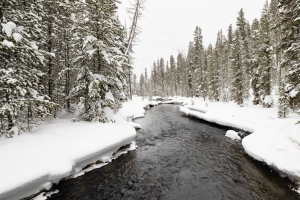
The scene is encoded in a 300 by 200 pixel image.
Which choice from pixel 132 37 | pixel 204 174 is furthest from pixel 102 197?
pixel 132 37

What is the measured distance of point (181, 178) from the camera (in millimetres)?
6848

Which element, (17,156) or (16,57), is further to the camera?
(16,57)

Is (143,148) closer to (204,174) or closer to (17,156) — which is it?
(204,174)

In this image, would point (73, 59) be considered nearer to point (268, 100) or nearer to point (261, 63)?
point (261, 63)

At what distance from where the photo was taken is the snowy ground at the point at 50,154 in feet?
16.0

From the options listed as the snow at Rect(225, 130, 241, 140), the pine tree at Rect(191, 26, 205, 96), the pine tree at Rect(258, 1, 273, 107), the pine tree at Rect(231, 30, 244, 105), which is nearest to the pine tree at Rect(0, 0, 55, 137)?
the snow at Rect(225, 130, 241, 140)

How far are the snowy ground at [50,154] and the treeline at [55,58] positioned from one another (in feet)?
4.44

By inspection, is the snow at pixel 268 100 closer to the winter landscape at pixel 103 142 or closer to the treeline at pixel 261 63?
the treeline at pixel 261 63

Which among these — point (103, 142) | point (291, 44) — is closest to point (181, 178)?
point (103, 142)

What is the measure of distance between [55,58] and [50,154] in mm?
7804

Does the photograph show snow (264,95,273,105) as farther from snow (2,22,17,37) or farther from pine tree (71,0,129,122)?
snow (2,22,17,37)

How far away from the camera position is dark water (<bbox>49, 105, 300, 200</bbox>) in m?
5.79

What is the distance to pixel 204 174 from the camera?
23.4 feet

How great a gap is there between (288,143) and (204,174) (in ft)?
14.2
